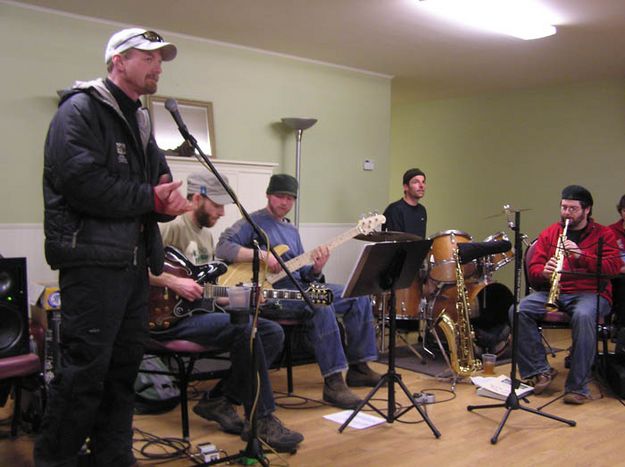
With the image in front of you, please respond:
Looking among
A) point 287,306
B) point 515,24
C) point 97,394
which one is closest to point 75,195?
point 97,394

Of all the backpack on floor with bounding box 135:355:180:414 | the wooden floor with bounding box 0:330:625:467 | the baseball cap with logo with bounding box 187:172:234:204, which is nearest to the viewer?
the wooden floor with bounding box 0:330:625:467

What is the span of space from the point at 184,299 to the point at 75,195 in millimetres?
1045

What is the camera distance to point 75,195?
2096 mm

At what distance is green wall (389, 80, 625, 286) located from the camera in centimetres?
688

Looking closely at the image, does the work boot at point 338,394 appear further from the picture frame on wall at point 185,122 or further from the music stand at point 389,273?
the picture frame on wall at point 185,122

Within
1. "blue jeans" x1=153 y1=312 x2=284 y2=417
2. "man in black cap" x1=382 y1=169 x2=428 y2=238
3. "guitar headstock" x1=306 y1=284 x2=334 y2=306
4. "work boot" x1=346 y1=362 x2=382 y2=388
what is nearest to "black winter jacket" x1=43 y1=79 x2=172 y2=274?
"blue jeans" x1=153 y1=312 x2=284 y2=417

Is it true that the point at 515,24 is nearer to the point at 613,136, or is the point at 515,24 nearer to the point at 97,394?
the point at 613,136

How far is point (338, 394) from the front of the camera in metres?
3.58

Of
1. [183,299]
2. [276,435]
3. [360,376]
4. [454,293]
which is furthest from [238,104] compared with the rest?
[276,435]

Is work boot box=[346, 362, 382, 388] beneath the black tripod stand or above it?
beneath

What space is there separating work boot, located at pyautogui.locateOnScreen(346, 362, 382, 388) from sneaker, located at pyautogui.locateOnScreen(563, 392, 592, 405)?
1.08 m

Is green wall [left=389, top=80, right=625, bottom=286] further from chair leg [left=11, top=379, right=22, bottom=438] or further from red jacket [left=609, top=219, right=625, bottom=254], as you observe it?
chair leg [left=11, top=379, right=22, bottom=438]

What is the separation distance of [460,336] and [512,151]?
12.9 ft

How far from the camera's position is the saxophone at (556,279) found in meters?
4.01
